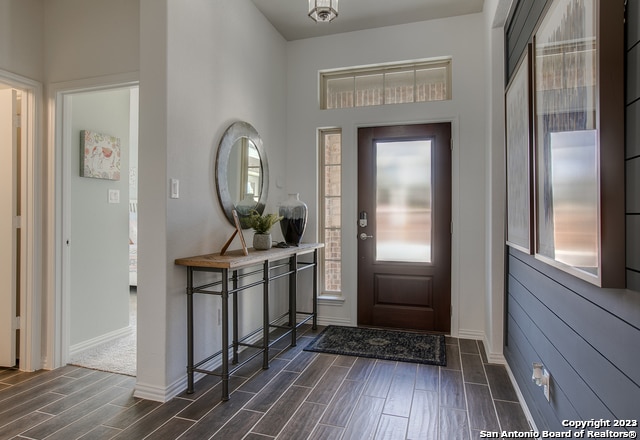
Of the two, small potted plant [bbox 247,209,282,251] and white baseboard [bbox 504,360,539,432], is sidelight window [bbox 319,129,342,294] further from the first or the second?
white baseboard [bbox 504,360,539,432]

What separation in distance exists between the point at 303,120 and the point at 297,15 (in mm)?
970

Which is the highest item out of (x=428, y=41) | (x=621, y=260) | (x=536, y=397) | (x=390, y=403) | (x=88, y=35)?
(x=428, y=41)

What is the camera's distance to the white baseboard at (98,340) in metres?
3.01

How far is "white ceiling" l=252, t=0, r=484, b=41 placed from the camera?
3.31m

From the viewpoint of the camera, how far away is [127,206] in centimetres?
359

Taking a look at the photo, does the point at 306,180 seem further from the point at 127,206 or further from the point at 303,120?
the point at 127,206

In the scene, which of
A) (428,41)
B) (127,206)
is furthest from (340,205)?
(127,206)

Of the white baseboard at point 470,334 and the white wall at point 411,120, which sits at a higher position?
the white wall at point 411,120

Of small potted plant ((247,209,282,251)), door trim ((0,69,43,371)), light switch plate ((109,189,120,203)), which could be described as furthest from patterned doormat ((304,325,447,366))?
light switch plate ((109,189,120,203))

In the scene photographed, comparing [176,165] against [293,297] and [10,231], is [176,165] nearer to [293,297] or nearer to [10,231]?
[10,231]

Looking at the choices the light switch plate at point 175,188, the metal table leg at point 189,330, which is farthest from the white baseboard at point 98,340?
the light switch plate at point 175,188

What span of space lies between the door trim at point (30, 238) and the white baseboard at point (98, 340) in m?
0.28

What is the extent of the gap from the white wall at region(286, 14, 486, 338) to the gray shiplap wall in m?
1.22

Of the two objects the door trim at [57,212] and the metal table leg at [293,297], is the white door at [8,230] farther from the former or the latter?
the metal table leg at [293,297]
